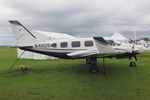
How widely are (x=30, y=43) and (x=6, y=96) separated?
250 inches

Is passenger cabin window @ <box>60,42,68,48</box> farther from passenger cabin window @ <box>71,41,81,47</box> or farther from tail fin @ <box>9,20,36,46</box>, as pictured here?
tail fin @ <box>9,20,36,46</box>

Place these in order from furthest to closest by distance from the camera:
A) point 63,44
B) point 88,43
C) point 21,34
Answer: point 21,34, point 63,44, point 88,43

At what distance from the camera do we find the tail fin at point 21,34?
1089 cm

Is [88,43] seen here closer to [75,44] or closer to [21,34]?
[75,44]

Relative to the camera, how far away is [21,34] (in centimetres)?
1114

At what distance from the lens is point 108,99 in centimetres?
507

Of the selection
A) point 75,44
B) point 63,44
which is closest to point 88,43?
point 75,44

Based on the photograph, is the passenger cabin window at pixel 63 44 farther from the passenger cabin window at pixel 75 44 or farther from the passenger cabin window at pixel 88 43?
the passenger cabin window at pixel 88 43

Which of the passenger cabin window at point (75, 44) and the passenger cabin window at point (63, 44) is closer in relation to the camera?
the passenger cabin window at point (75, 44)

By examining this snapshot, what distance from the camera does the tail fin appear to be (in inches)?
429

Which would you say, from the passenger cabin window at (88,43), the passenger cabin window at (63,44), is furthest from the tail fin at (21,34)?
the passenger cabin window at (88,43)

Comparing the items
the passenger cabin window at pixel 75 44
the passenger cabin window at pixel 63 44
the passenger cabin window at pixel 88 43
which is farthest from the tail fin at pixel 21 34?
the passenger cabin window at pixel 88 43

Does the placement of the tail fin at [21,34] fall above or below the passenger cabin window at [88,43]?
above

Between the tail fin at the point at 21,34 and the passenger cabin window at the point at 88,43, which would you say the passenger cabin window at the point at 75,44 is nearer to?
the passenger cabin window at the point at 88,43
